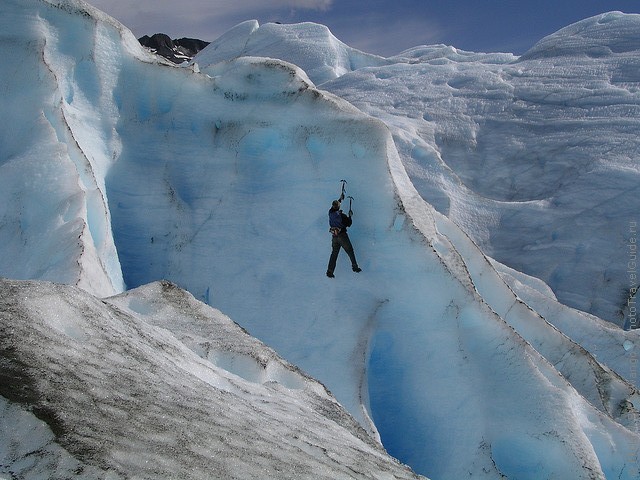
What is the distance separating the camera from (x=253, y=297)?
8.54 meters

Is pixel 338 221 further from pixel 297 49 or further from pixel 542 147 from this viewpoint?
pixel 297 49

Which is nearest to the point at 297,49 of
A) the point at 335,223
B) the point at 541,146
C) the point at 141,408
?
the point at 541,146

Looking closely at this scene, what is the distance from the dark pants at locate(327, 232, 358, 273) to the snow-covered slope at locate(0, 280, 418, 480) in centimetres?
350

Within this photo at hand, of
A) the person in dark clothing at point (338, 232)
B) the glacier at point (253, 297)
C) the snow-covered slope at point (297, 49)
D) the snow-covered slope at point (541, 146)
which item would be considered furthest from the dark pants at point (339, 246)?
the snow-covered slope at point (297, 49)

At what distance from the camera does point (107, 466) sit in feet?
7.59

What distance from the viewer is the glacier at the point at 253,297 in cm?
321

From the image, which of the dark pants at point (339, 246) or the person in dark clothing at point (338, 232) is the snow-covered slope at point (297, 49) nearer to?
the person in dark clothing at point (338, 232)

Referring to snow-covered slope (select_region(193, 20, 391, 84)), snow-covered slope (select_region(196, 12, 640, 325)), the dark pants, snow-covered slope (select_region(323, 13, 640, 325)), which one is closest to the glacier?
the dark pants

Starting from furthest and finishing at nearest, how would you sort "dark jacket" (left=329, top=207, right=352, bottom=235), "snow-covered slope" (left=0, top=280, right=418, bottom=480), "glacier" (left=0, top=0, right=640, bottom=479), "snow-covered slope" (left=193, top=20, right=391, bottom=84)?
1. "snow-covered slope" (left=193, top=20, right=391, bottom=84)
2. "dark jacket" (left=329, top=207, right=352, bottom=235)
3. "glacier" (left=0, top=0, right=640, bottom=479)
4. "snow-covered slope" (left=0, top=280, right=418, bottom=480)

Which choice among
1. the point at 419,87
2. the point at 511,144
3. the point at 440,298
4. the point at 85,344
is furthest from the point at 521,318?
the point at 419,87

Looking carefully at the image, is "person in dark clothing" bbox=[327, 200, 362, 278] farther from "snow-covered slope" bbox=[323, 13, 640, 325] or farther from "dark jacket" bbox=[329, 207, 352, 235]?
"snow-covered slope" bbox=[323, 13, 640, 325]

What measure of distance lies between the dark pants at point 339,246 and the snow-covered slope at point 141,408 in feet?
11.5

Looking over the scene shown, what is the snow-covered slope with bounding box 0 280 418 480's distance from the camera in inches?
94.7

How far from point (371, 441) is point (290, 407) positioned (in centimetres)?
69
